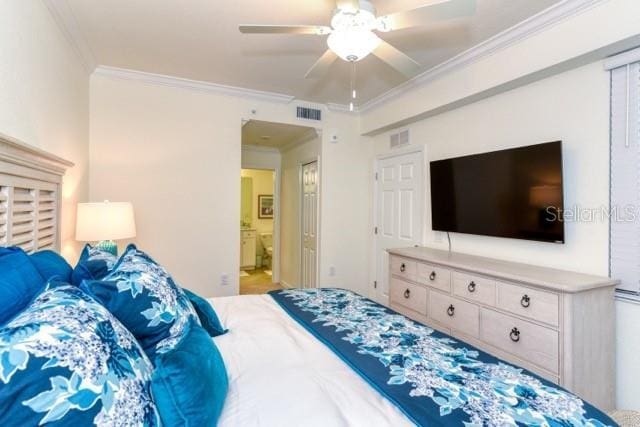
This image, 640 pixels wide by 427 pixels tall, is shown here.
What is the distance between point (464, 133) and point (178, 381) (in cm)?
303

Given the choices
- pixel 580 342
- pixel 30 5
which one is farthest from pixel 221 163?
pixel 580 342

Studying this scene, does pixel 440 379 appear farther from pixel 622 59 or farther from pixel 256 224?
pixel 256 224

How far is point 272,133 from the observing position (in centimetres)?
455

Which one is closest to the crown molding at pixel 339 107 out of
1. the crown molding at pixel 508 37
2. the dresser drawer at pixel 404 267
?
the crown molding at pixel 508 37

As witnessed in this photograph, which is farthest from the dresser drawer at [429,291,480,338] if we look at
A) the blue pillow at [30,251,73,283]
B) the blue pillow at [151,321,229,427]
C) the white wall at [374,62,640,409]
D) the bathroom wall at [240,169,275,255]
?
the bathroom wall at [240,169,275,255]

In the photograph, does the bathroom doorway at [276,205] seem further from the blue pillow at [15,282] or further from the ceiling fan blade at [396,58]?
the blue pillow at [15,282]

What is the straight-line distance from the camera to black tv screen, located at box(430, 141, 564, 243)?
2252 mm

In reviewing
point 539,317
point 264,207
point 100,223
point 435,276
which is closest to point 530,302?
point 539,317

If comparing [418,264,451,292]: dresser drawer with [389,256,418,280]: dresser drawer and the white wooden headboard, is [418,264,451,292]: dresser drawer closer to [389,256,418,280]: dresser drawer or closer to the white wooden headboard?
[389,256,418,280]: dresser drawer

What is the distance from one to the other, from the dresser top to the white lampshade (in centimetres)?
247

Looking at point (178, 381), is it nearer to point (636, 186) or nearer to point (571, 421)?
point (571, 421)

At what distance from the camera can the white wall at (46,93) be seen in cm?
159

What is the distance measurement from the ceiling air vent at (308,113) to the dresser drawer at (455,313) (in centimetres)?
253

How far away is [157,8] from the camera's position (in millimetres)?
2201
